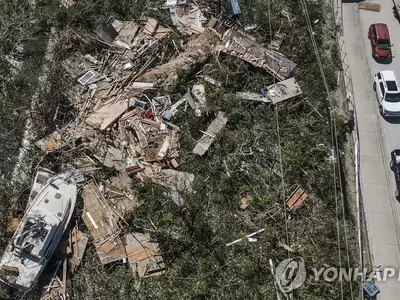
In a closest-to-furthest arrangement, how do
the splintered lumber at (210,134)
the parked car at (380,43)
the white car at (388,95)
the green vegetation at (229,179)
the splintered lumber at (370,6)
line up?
1. the green vegetation at (229,179)
2. the splintered lumber at (210,134)
3. the white car at (388,95)
4. the parked car at (380,43)
5. the splintered lumber at (370,6)

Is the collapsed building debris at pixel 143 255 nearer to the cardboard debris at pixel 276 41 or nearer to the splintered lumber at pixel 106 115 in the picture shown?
the splintered lumber at pixel 106 115

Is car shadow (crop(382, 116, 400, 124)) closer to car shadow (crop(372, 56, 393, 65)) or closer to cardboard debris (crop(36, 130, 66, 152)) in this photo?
car shadow (crop(372, 56, 393, 65))

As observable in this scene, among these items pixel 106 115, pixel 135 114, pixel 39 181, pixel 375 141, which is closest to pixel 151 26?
pixel 135 114

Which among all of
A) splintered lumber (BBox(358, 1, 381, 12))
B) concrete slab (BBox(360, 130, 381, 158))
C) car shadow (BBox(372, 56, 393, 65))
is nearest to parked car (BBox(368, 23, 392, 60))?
car shadow (BBox(372, 56, 393, 65))

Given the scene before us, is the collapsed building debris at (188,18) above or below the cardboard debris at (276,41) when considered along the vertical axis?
above

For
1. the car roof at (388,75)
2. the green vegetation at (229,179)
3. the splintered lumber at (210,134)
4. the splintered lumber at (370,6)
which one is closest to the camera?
the green vegetation at (229,179)

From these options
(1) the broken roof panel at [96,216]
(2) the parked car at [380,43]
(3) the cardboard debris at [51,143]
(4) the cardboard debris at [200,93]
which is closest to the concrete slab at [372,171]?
(2) the parked car at [380,43]
